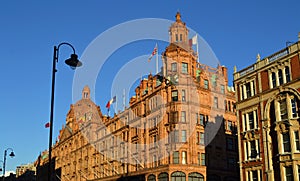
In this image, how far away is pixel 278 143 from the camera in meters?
39.5

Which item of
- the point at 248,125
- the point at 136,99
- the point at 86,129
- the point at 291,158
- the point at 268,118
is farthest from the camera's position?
the point at 86,129

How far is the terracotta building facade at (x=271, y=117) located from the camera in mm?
38562

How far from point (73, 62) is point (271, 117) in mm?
25849

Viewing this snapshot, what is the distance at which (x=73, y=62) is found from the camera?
2312 cm

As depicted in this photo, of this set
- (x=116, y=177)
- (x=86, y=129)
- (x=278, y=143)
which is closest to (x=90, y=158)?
(x=86, y=129)

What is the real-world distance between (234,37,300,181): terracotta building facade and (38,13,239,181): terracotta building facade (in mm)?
16933

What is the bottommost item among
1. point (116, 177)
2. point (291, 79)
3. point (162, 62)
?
point (116, 177)

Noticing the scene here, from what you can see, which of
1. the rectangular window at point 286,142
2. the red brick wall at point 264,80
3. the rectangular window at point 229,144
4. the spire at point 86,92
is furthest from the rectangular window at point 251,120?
the spire at point 86,92

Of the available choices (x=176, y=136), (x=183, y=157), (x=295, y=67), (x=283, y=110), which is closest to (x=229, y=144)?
(x=183, y=157)

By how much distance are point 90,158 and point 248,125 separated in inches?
2146

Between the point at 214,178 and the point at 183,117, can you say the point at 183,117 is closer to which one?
the point at 183,117

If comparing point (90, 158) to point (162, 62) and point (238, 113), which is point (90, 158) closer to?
point (162, 62)

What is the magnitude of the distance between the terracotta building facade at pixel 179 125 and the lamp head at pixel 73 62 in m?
38.9

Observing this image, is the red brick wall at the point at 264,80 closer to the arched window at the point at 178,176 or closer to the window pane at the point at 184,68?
the arched window at the point at 178,176
